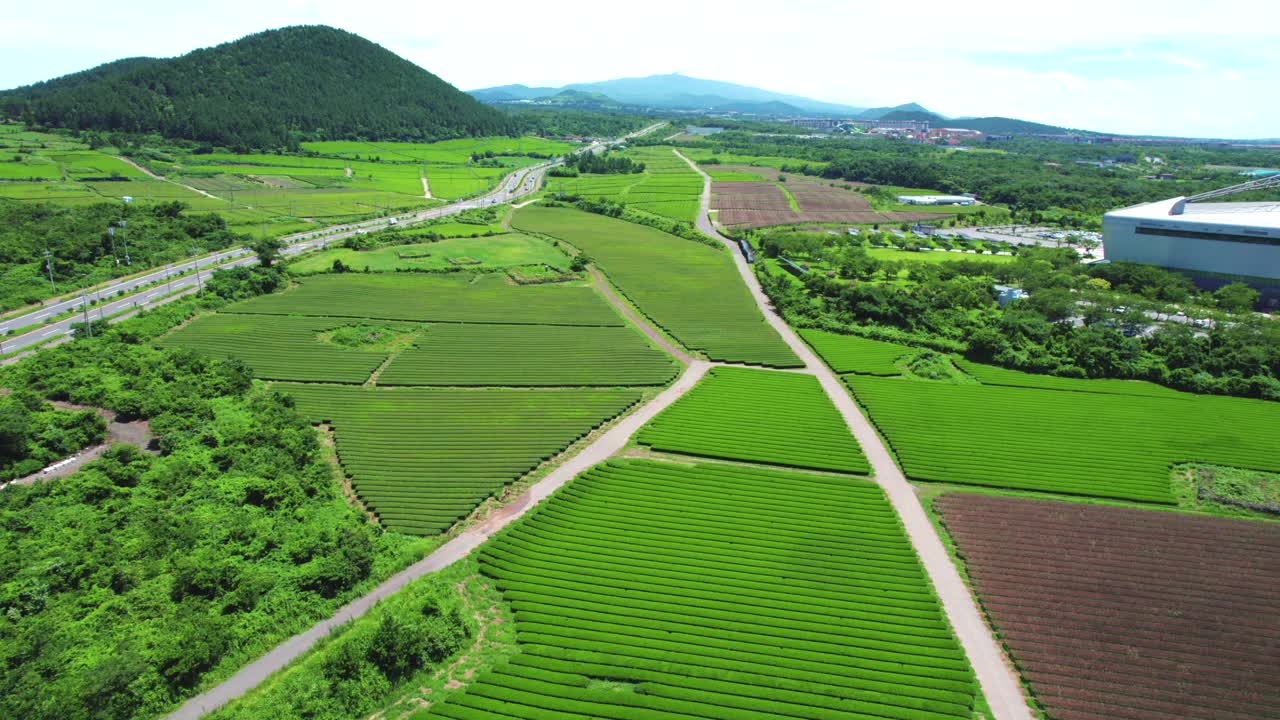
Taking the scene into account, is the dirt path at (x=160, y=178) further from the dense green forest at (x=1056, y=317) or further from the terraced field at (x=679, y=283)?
the dense green forest at (x=1056, y=317)

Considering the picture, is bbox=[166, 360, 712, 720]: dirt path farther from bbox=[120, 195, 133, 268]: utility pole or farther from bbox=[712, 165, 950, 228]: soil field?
bbox=[712, 165, 950, 228]: soil field

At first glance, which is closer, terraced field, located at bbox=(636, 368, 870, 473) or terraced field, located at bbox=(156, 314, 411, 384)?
terraced field, located at bbox=(636, 368, 870, 473)

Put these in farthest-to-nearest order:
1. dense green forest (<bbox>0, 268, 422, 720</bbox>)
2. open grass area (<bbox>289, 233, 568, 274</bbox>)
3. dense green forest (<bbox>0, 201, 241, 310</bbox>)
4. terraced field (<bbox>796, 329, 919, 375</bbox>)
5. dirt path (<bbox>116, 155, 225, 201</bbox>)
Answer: dirt path (<bbox>116, 155, 225, 201</bbox>), open grass area (<bbox>289, 233, 568, 274</bbox>), dense green forest (<bbox>0, 201, 241, 310</bbox>), terraced field (<bbox>796, 329, 919, 375</bbox>), dense green forest (<bbox>0, 268, 422, 720</bbox>)

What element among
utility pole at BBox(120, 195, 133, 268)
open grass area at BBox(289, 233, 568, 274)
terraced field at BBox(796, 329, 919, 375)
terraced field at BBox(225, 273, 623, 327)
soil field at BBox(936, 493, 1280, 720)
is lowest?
soil field at BBox(936, 493, 1280, 720)

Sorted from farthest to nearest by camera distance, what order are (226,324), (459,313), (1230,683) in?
1. (459,313)
2. (226,324)
3. (1230,683)

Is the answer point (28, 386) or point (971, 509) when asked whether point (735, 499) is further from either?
point (28, 386)

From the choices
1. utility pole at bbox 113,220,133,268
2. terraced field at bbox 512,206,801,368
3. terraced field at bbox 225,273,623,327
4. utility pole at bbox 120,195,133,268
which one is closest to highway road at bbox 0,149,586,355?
utility pole at bbox 113,220,133,268

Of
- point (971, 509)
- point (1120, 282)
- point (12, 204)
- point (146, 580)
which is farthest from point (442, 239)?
point (1120, 282)
